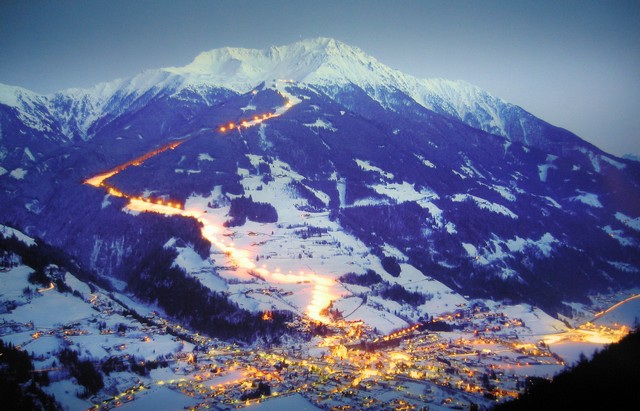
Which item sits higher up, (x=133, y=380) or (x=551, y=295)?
(x=551, y=295)

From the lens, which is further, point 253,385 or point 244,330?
point 244,330

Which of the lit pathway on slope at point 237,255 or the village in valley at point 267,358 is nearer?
the village in valley at point 267,358

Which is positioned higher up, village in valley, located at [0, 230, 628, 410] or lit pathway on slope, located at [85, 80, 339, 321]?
lit pathway on slope, located at [85, 80, 339, 321]

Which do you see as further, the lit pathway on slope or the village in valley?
the lit pathway on slope

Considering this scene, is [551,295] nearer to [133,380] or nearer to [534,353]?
[534,353]

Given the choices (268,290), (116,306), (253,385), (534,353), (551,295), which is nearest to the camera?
(253,385)

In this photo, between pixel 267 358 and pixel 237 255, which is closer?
pixel 267 358

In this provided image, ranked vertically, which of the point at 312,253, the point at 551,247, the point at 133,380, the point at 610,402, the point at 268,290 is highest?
the point at 551,247

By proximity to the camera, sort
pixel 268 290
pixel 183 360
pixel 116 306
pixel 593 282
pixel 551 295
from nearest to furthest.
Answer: pixel 183 360
pixel 116 306
pixel 268 290
pixel 551 295
pixel 593 282

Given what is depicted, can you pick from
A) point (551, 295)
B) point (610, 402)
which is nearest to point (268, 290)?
point (610, 402)

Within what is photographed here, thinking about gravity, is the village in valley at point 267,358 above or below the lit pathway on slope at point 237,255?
below

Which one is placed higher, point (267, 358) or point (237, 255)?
point (237, 255)
